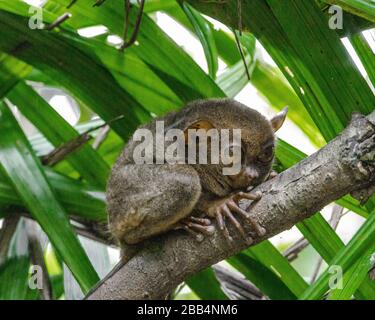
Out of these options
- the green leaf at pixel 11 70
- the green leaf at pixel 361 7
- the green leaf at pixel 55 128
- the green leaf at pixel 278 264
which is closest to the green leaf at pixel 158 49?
the green leaf at pixel 11 70

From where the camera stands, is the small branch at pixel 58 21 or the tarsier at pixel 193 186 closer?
the tarsier at pixel 193 186

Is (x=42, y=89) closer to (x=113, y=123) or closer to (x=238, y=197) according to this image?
(x=113, y=123)

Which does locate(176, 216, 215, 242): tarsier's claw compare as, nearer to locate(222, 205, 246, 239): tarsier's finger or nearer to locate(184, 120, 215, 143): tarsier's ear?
locate(222, 205, 246, 239): tarsier's finger

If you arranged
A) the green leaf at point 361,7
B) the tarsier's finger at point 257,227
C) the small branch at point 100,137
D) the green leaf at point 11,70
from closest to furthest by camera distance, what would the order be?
the green leaf at point 361,7
the tarsier's finger at point 257,227
the green leaf at point 11,70
the small branch at point 100,137

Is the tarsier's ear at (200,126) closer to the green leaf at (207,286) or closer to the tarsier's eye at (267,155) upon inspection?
the tarsier's eye at (267,155)

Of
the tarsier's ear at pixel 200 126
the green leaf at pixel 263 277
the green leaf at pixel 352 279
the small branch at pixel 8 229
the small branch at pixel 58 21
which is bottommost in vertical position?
the green leaf at pixel 352 279

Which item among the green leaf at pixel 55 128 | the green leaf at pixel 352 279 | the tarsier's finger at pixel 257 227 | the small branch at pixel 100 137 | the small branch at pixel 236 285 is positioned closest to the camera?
the green leaf at pixel 352 279

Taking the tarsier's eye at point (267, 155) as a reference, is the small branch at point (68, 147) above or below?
above

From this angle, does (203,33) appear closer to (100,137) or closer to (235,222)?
(235,222)
